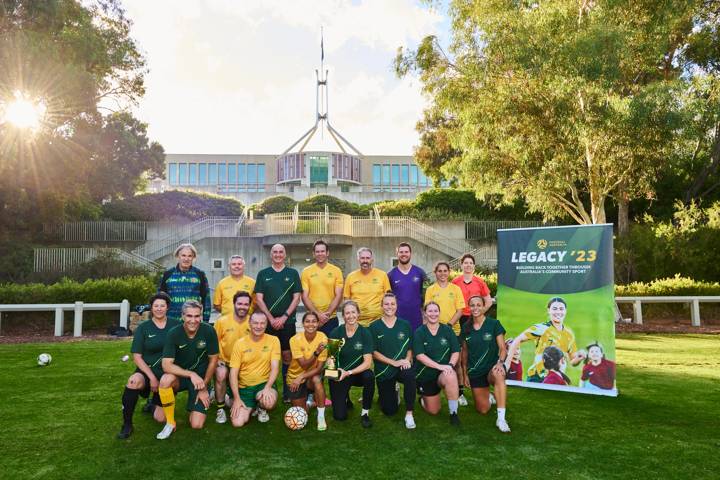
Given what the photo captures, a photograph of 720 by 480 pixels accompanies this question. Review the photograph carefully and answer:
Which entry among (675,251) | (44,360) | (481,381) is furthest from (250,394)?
(675,251)

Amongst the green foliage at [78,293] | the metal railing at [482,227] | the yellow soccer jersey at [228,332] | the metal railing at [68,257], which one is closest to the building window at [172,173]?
the metal railing at [68,257]

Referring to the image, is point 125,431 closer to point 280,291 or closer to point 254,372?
point 254,372

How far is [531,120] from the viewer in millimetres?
16344

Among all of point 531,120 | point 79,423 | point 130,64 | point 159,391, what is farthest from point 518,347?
point 130,64

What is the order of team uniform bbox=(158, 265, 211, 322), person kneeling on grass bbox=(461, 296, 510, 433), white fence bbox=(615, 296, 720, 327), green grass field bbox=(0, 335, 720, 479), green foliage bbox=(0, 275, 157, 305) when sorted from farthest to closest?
1. white fence bbox=(615, 296, 720, 327)
2. green foliage bbox=(0, 275, 157, 305)
3. team uniform bbox=(158, 265, 211, 322)
4. person kneeling on grass bbox=(461, 296, 510, 433)
5. green grass field bbox=(0, 335, 720, 479)

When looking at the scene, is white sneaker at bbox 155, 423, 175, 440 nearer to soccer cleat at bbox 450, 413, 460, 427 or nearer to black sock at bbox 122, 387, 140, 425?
black sock at bbox 122, 387, 140, 425

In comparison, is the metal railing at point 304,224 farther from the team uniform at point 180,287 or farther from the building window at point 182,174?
the building window at point 182,174

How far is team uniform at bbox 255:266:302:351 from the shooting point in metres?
6.39

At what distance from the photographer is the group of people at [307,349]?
5.33 m

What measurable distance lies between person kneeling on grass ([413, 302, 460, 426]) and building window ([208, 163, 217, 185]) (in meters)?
56.9

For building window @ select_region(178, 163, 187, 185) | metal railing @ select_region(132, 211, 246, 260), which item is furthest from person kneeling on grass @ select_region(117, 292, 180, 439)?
→ building window @ select_region(178, 163, 187, 185)

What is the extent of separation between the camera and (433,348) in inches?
224

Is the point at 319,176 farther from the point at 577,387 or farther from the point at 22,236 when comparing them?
the point at 577,387

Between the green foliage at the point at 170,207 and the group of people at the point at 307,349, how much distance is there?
24269 millimetres
